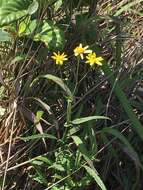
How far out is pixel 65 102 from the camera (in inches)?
67.7

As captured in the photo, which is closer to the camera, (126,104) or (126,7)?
(126,104)

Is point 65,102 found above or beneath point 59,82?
beneath

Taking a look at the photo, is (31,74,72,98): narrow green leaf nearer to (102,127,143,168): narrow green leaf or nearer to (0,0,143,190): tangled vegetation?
(0,0,143,190): tangled vegetation

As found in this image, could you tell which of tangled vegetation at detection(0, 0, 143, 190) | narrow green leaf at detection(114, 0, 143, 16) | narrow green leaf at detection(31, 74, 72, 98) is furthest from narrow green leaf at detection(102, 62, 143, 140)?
narrow green leaf at detection(114, 0, 143, 16)

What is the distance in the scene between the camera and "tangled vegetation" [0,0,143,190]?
1567 millimetres

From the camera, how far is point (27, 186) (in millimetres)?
1631

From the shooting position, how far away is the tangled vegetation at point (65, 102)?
5.14ft

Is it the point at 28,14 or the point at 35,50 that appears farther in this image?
the point at 35,50

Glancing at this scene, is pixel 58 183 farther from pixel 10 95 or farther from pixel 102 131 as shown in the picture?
pixel 10 95

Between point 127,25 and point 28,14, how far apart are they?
57cm

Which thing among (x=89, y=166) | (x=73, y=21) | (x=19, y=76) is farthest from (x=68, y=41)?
(x=89, y=166)

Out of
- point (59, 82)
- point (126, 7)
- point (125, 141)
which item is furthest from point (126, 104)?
point (126, 7)

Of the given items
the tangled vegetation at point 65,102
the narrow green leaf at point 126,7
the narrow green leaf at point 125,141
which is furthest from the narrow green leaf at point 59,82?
the narrow green leaf at point 126,7

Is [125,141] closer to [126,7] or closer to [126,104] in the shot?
[126,104]
